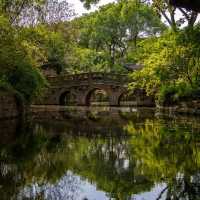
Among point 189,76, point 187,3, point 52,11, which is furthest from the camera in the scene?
point 52,11

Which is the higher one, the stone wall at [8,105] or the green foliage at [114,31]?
the green foliage at [114,31]

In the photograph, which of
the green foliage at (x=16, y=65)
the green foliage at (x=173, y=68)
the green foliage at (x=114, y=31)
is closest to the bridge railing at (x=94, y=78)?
the green foliage at (x=173, y=68)

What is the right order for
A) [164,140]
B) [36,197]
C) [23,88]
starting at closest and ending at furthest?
[36,197] < [164,140] < [23,88]

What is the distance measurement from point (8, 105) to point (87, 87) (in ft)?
91.7

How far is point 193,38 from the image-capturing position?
1720 centimetres

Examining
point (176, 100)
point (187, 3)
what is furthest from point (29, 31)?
point (187, 3)

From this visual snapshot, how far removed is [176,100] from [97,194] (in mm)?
28951

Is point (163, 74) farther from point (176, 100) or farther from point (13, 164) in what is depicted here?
point (13, 164)

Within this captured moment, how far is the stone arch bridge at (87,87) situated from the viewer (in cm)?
5153

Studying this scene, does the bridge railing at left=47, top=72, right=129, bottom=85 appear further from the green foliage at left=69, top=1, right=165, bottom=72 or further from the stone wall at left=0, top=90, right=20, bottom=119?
the stone wall at left=0, top=90, right=20, bottom=119

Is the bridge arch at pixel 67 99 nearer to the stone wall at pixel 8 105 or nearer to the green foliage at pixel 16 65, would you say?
the green foliage at pixel 16 65

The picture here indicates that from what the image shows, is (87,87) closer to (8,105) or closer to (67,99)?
(67,99)

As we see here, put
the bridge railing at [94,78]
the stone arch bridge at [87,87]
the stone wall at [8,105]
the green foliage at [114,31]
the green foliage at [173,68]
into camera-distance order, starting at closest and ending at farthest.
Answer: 1. the stone wall at [8,105]
2. the green foliage at [173,68]
3. the bridge railing at [94,78]
4. the stone arch bridge at [87,87]
5. the green foliage at [114,31]

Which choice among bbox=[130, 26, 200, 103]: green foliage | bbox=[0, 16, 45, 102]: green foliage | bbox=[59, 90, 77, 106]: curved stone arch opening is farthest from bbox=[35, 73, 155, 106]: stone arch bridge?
bbox=[0, 16, 45, 102]: green foliage
